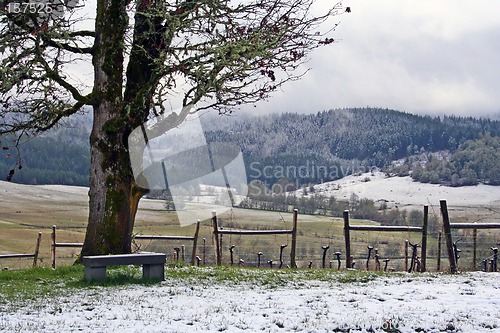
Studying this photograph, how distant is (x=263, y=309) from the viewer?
10.6 meters

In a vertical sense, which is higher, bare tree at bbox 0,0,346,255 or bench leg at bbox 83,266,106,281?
bare tree at bbox 0,0,346,255

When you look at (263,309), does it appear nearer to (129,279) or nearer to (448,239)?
(129,279)

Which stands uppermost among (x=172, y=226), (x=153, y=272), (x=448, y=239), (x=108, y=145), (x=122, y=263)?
(x=108, y=145)

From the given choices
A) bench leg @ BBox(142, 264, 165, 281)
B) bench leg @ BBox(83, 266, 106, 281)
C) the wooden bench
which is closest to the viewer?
the wooden bench

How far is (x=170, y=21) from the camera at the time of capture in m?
15.4

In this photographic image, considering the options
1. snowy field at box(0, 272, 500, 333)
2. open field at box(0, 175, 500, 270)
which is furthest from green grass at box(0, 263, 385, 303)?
open field at box(0, 175, 500, 270)

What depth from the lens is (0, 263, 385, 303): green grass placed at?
12.8 meters

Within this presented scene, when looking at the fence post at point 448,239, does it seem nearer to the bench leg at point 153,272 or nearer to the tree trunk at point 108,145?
the bench leg at point 153,272

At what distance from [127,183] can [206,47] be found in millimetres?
4052

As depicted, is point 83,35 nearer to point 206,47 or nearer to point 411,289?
point 206,47

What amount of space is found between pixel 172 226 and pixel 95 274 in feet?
310

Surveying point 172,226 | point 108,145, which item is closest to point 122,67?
point 108,145

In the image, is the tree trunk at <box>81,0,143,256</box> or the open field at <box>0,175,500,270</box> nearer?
the tree trunk at <box>81,0,143,256</box>

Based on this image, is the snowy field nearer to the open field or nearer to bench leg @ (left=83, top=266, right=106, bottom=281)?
bench leg @ (left=83, top=266, right=106, bottom=281)
